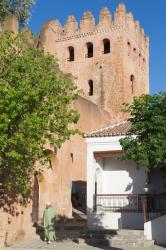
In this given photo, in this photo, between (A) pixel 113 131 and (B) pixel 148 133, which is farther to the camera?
(A) pixel 113 131

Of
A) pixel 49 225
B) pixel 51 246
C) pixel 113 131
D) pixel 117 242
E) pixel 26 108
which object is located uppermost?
pixel 113 131

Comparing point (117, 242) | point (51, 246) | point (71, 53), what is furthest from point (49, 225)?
point (71, 53)

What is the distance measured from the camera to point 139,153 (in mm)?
11531

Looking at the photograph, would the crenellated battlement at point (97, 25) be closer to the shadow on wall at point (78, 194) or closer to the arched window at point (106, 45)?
the arched window at point (106, 45)

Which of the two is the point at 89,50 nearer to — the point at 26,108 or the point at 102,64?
the point at 102,64

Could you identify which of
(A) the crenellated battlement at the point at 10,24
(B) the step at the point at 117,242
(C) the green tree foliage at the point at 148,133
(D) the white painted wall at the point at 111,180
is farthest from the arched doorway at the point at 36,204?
(C) the green tree foliage at the point at 148,133

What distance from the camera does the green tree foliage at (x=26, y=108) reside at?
1111cm

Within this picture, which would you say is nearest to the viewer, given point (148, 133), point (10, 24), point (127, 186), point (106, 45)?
point (148, 133)

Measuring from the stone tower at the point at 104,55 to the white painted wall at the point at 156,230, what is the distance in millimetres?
17051

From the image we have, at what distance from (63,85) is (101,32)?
21.8 m

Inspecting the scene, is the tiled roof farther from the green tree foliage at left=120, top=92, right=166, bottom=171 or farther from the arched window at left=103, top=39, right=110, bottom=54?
the arched window at left=103, top=39, right=110, bottom=54

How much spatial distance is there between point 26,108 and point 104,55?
2302 centimetres

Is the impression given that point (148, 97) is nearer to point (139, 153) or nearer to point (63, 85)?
point (139, 153)

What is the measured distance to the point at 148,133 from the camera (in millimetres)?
11711
